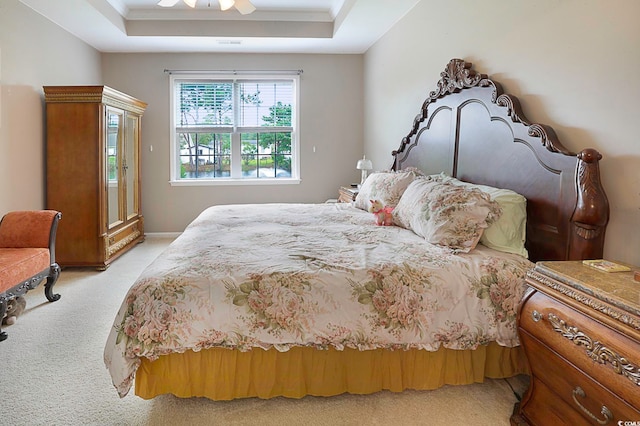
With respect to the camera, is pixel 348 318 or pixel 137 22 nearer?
pixel 348 318

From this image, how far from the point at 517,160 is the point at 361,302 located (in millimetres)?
1298

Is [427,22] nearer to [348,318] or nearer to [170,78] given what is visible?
[348,318]

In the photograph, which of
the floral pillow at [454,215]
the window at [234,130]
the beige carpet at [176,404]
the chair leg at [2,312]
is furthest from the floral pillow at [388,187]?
the chair leg at [2,312]

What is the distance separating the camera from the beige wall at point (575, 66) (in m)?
1.74

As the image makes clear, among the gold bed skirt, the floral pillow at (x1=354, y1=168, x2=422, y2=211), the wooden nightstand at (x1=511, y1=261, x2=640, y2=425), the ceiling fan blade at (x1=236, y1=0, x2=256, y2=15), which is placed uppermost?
the ceiling fan blade at (x1=236, y1=0, x2=256, y2=15)

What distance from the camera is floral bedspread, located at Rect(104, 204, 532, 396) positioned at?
1.70 metres

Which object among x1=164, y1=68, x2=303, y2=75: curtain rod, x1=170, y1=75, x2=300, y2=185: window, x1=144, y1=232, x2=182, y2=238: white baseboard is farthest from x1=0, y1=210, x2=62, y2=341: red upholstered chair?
x1=164, y1=68, x2=303, y2=75: curtain rod

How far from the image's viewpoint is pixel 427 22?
359cm

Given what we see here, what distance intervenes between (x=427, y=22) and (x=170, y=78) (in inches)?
137

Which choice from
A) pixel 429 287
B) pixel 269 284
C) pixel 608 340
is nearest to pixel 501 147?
pixel 429 287

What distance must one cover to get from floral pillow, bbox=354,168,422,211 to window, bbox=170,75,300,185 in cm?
238

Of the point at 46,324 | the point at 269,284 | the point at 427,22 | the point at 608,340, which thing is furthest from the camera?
the point at 427,22

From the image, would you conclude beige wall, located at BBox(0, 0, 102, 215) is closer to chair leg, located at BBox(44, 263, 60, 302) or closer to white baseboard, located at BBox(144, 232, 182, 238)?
chair leg, located at BBox(44, 263, 60, 302)

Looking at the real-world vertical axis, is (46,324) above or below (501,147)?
below
